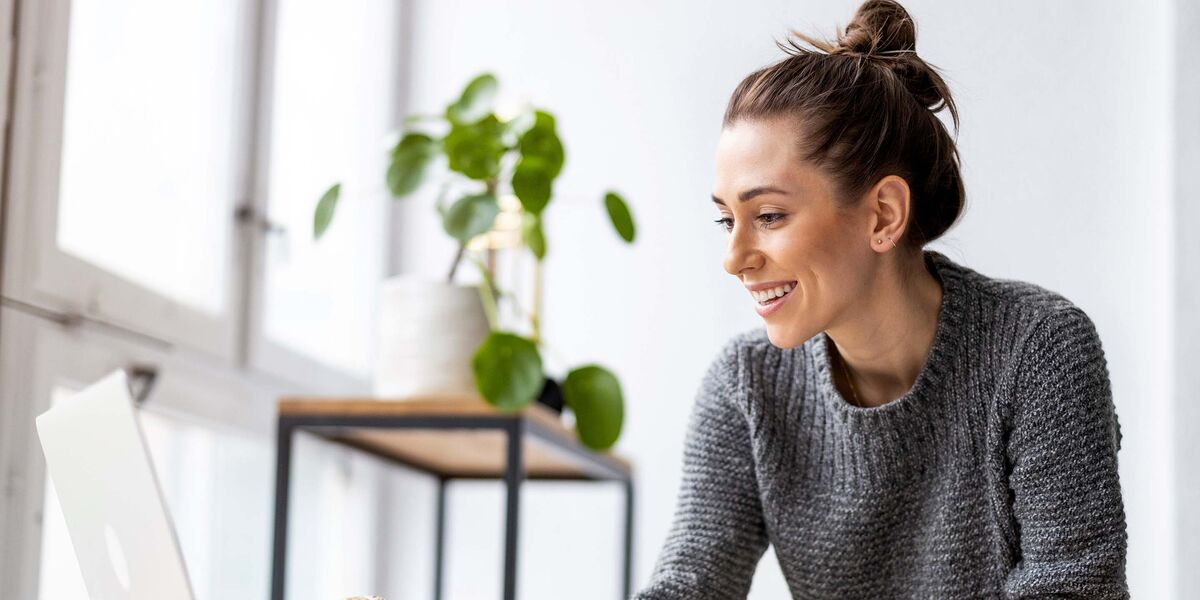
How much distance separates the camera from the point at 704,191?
2664mm

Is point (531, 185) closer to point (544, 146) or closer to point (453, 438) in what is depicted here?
point (544, 146)

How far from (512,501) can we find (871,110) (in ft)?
2.51

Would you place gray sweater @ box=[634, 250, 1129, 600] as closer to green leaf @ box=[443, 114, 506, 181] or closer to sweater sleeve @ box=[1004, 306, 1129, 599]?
sweater sleeve @ box=[1004, 306, 1129, 599]

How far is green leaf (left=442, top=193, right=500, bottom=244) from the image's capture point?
1872 mm

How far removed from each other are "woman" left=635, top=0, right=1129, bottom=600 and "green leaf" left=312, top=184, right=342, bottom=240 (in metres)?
0.69

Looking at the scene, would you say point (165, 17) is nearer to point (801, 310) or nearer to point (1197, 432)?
point (801, 310)

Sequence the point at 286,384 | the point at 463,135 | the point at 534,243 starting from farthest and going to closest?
the point at 286,384
the point at 534,243
the point at 463,135

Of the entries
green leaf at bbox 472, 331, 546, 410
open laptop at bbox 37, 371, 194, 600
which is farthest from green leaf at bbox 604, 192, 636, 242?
open laptop at bbox 37, 371, 194, 600

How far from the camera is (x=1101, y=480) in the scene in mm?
1219

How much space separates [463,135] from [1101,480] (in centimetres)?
103

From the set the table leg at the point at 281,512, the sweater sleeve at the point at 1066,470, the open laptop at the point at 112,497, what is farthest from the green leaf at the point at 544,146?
the open laptop at the point at 112,497

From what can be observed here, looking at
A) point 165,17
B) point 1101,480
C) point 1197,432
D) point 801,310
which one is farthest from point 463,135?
point 1197,432

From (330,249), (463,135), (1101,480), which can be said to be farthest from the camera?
(330,249)

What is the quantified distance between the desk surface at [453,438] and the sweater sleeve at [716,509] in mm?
400
